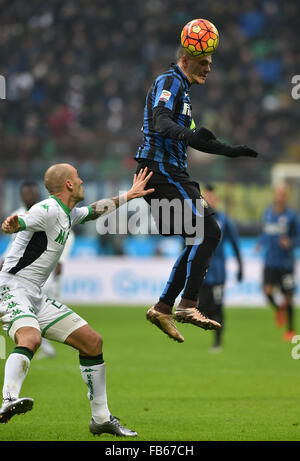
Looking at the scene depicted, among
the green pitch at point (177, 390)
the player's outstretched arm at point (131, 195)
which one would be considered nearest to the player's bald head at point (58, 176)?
the player's outstretched arm at point (131, 195)

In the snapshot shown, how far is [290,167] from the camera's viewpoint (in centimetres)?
1905

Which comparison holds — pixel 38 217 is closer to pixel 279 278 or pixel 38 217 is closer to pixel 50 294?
pixel 50 294

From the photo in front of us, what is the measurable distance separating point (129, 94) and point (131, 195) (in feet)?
57.7

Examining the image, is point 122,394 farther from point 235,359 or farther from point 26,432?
point 235,359

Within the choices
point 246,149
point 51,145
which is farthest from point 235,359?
point 51,145

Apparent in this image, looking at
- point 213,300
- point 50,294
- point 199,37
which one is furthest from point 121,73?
point 199,37

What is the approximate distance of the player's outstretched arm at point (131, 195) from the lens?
6293 mm

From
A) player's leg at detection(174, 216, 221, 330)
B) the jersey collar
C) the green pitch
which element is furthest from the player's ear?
the green pitch

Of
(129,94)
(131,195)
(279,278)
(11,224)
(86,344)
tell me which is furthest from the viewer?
(129,94)

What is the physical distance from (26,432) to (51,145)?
51.7 ft

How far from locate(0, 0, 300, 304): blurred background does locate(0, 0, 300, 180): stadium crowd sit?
0.03 meters

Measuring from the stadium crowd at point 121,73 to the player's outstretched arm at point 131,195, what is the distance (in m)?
13.9

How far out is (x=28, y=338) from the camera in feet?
19.7

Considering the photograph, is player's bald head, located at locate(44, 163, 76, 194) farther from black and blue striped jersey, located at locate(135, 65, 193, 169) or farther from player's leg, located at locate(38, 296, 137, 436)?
player's leg, located at locate(38, 296, 137, 436)
